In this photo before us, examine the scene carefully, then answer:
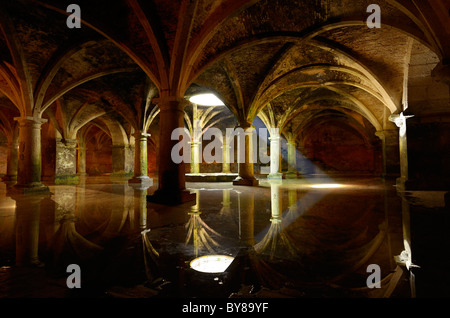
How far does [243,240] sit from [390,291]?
1.42 meters

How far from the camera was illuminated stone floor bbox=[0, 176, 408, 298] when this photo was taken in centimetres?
156

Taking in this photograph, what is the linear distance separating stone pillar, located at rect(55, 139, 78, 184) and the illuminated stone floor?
1003 cm

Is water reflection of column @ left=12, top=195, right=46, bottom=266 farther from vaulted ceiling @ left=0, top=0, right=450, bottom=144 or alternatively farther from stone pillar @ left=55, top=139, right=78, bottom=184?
stone pillar @ left=55, top=139, right=78, bottom=184

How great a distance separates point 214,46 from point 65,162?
11298mm

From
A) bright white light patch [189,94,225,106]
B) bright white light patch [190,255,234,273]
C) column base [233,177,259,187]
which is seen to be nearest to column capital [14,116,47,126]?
bright white light patch [189,94,225,106]

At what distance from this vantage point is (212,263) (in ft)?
6.93

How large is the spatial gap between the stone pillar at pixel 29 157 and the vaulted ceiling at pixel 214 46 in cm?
39

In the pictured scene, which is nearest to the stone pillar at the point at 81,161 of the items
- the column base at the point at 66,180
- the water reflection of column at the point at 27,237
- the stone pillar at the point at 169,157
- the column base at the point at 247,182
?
the column base at the point at 66,180

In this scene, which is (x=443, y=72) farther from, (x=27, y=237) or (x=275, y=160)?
(x=275, y=160)

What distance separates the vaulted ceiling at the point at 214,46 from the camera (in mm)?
5473

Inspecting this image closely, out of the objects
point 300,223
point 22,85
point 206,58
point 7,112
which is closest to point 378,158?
point 206,58

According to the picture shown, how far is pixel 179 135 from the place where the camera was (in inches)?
237

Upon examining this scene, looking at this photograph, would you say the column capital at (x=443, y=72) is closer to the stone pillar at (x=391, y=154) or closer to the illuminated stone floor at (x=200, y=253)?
the illuminated stone floor at (x=200, y=253)

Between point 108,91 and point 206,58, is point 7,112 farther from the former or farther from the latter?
point 206,58
